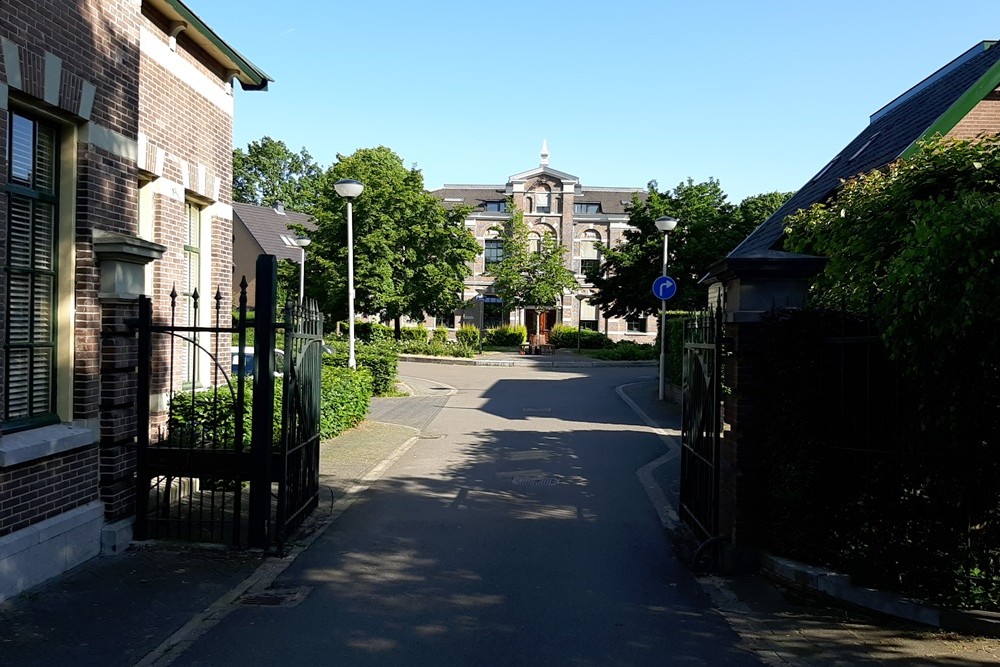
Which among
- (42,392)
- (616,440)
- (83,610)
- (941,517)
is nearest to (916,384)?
(941,517)

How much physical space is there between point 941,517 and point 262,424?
5.12m

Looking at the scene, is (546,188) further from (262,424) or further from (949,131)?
(262,424)

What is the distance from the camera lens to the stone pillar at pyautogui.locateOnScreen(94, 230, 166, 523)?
6688 mm

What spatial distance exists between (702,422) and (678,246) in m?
25.3

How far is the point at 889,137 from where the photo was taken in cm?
1488

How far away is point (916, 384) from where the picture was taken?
5617 millimetres

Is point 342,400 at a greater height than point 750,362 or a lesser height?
lesser

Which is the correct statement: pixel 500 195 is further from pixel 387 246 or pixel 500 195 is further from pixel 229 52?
pixel 229 52

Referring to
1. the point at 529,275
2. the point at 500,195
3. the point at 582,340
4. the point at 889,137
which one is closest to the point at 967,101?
the point at 889,137

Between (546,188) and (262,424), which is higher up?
(546,188)

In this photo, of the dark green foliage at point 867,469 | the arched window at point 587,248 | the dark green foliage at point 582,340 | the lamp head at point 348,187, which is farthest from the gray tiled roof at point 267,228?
the dark green foliage at point 867,469

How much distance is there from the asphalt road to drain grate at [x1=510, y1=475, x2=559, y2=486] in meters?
0.03

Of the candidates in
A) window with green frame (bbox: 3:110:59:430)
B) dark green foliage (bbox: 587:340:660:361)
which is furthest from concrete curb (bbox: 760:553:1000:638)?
dark green foliage (bbox: 587:340:660:361)

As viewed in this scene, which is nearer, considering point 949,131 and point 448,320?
point 949,131
